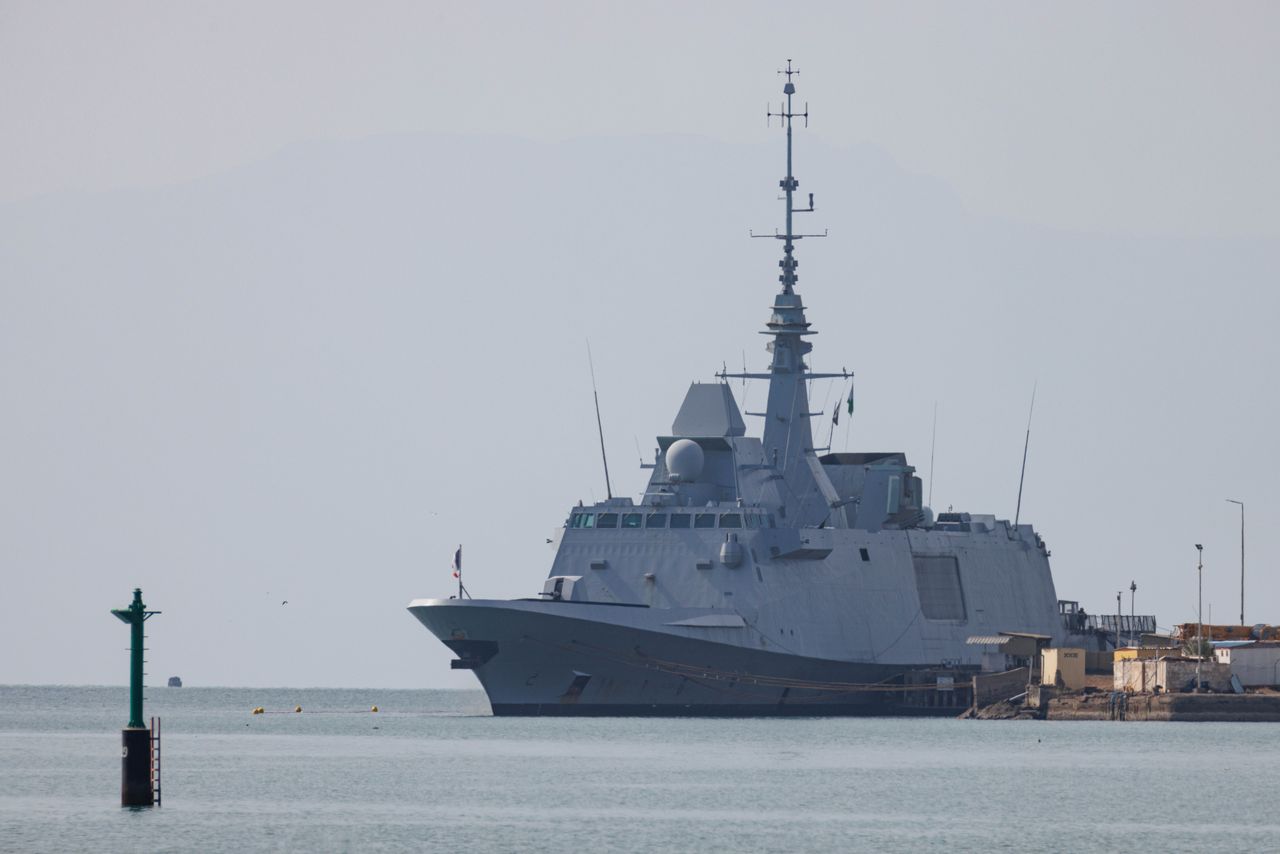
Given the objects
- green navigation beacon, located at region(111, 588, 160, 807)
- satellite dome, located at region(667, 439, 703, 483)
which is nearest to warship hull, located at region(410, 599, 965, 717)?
satellite dome, located at region(667, 439, 703, 483)

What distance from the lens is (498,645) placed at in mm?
74688

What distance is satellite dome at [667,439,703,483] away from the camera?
78.9m

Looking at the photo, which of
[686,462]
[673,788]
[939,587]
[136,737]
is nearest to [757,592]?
[686,462]

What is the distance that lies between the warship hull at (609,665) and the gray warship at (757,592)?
6cm

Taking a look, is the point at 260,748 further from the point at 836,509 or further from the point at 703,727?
the point at 836,509

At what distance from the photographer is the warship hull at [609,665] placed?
243 ft

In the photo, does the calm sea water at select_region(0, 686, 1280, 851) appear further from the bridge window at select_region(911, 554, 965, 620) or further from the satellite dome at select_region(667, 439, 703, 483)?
the satellite dome at select_region(667, 439, 703, 483)

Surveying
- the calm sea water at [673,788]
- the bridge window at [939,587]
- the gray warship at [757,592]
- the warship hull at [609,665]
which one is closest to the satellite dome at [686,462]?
the gray warship at [757,592]

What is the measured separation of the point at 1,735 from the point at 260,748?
15853mm

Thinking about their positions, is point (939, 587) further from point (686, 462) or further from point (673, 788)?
point (673, 788)

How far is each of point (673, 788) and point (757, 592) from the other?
22007mm

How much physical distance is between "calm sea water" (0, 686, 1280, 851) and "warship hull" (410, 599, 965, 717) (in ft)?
2.87

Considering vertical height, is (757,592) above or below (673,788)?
above

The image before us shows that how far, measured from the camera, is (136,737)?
45.8m
